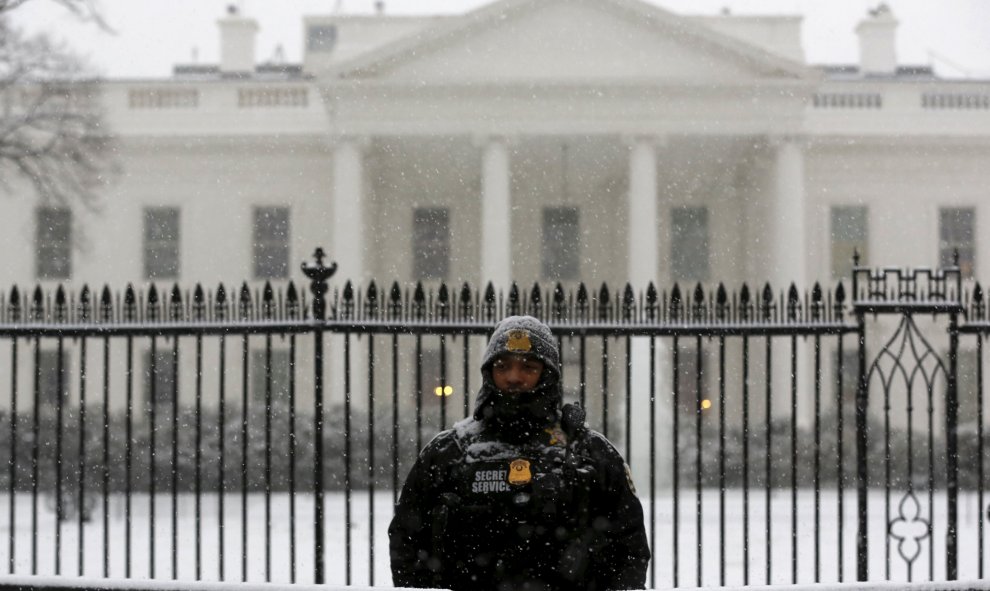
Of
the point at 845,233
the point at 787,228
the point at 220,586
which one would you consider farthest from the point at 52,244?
the point at 220,586

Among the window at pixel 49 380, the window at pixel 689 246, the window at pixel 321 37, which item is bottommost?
the window at pixel 49 380

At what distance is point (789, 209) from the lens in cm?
2356

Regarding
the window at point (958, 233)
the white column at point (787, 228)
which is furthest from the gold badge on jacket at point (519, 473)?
the window at point (958, 233)

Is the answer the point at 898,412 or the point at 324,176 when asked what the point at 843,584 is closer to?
the point at 898,412

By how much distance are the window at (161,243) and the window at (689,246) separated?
1213cm

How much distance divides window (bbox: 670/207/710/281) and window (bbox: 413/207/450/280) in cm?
549

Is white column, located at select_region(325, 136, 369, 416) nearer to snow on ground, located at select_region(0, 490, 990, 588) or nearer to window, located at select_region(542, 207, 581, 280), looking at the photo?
window, located at select_region(542, 207, 581, 280)

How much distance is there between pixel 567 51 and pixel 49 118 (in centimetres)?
1021

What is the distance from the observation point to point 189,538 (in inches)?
437

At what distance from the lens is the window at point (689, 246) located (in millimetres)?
27078

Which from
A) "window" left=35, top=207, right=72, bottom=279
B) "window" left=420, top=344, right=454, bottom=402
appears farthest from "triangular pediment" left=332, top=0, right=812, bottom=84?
"window" left=35, top=207, right=72, bottom=279

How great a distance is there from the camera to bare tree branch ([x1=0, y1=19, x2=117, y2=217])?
16438mm

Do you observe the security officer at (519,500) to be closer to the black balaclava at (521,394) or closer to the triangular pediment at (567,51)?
the black balaclava at (521,394)

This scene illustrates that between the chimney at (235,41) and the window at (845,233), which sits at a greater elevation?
the chimney at (235,41)
